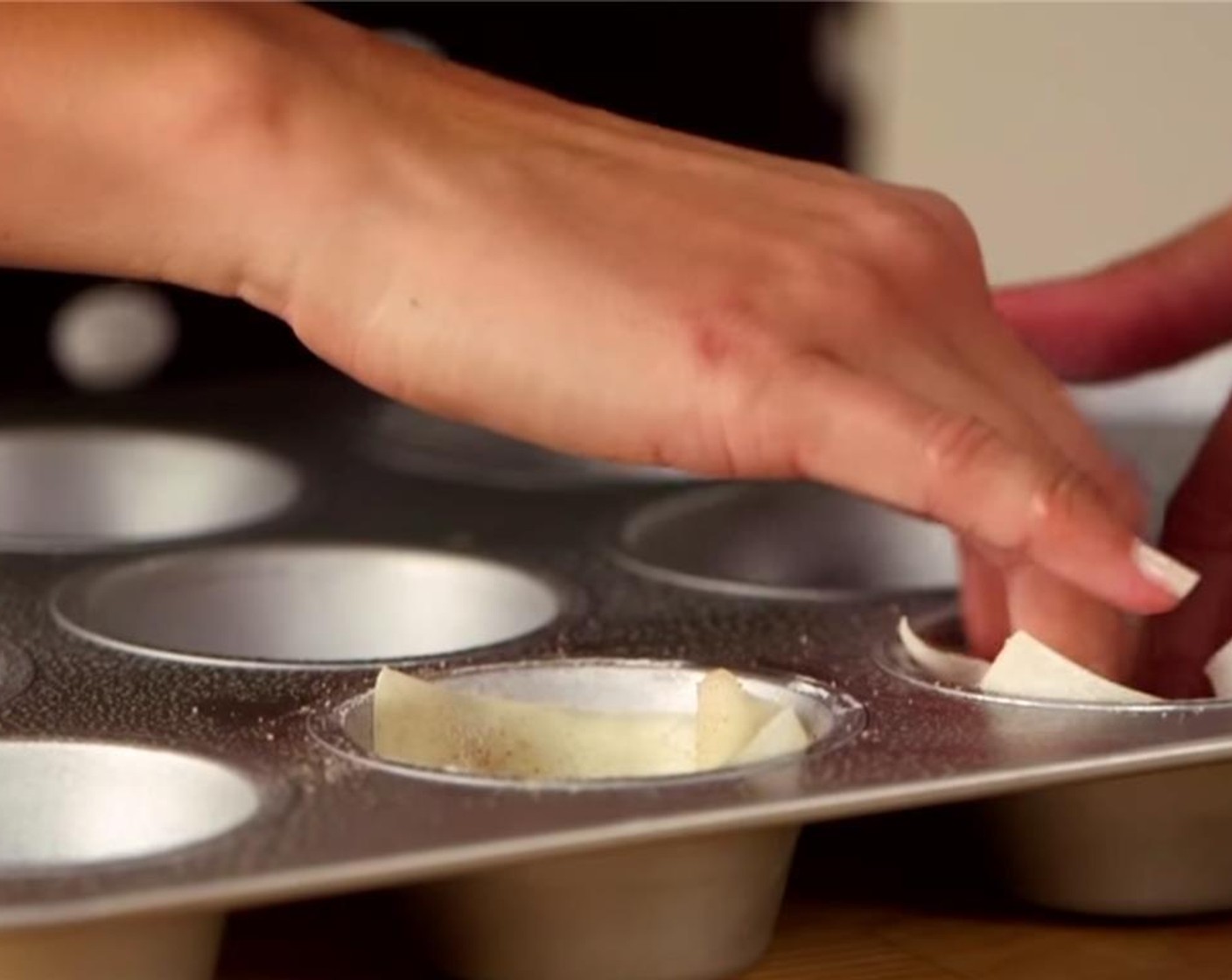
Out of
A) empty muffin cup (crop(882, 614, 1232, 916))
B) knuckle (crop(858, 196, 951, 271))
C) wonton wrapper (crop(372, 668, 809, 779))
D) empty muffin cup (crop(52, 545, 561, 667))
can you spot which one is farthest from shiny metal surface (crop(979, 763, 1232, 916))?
empty muffin cup (crop(52, 545, 561, 667))

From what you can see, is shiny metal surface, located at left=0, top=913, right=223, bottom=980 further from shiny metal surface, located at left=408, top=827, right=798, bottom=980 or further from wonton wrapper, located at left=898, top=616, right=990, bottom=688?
wonton wrapper, located at left=898, top=616, right=990, bottom=688

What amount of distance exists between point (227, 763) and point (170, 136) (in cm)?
26

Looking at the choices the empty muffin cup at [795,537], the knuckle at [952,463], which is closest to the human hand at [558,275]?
the knuckle at [952,463]

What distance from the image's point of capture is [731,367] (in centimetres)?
100

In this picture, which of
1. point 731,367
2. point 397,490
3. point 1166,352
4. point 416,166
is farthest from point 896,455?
point 397,490

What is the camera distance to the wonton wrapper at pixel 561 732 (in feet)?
3.34

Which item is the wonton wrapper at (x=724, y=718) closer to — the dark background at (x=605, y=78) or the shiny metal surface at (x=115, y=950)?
the shiny metal surface at (x=115, y=950)

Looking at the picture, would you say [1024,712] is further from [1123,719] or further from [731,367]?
[731,367]

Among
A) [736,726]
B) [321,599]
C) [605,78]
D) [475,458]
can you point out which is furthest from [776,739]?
[605,78]

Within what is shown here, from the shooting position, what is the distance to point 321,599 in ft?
4.61

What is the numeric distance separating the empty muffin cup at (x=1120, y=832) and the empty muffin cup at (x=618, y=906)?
0.09m

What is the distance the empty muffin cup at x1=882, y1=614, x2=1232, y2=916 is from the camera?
99 cm

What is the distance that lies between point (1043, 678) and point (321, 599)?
0.49 metres

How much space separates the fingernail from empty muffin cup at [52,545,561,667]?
394mm
